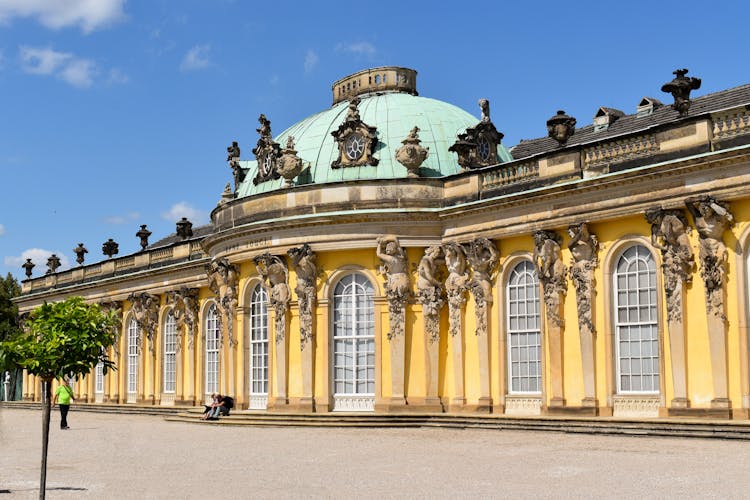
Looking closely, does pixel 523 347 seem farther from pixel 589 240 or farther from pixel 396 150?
pixel 396 150

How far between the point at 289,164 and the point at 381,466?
599 inches

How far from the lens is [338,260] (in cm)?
2972

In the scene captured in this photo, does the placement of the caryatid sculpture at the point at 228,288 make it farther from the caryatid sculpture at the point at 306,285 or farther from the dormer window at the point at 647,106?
the dormer window at the point at 647,106

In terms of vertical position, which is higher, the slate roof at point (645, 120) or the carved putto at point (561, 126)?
the slate roof at point (645, 120)

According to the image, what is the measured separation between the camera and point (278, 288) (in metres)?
30.3

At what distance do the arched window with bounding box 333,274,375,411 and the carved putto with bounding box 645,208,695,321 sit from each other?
9551mm

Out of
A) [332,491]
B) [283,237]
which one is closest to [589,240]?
[283,237]

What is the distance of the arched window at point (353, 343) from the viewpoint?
1157 inches

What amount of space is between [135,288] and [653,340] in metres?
26.6

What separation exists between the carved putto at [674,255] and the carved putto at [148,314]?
2519 cm

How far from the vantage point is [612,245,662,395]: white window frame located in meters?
23.3

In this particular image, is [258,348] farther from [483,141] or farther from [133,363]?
[133,363]

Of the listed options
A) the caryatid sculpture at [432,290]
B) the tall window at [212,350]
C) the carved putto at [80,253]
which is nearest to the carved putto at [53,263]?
the carved putto at [80,253]

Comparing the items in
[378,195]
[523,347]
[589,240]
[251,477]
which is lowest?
[251,477]
